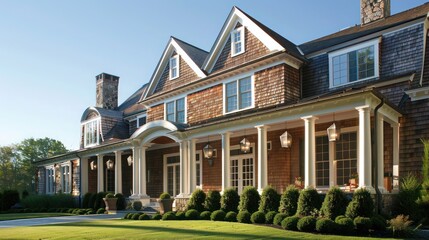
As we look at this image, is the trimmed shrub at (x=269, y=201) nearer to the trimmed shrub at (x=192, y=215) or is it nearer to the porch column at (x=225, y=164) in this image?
the trimmed shrub at (x=192, y=215)

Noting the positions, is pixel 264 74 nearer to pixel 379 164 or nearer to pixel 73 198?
pixel 379 164

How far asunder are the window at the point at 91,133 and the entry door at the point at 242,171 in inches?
547

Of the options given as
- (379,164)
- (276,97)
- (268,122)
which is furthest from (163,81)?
(379,164)

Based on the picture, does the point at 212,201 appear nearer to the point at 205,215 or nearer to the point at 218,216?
the point at 205,215

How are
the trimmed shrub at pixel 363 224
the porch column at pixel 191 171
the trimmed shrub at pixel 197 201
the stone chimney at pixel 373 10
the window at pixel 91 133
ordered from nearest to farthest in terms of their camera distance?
the trimmed shrub at pixel 363 224
the trimmed shrub at pixel 197 201
the porch column at pixel 191 171
the stone chimney at pixel 373 10
the window at pixel 91 133

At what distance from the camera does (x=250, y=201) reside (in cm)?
1423

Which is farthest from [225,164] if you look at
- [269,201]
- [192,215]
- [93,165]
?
[93,165]

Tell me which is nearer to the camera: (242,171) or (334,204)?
(334,204)

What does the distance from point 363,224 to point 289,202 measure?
2996 millimetres

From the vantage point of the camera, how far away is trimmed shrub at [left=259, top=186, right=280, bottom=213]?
13.6 m

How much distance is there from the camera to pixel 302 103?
13.4 metres

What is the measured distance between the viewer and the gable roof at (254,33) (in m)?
17.8

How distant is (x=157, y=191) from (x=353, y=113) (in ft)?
47.4

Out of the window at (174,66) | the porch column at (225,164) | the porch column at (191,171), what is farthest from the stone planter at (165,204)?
the window at (174,66)
